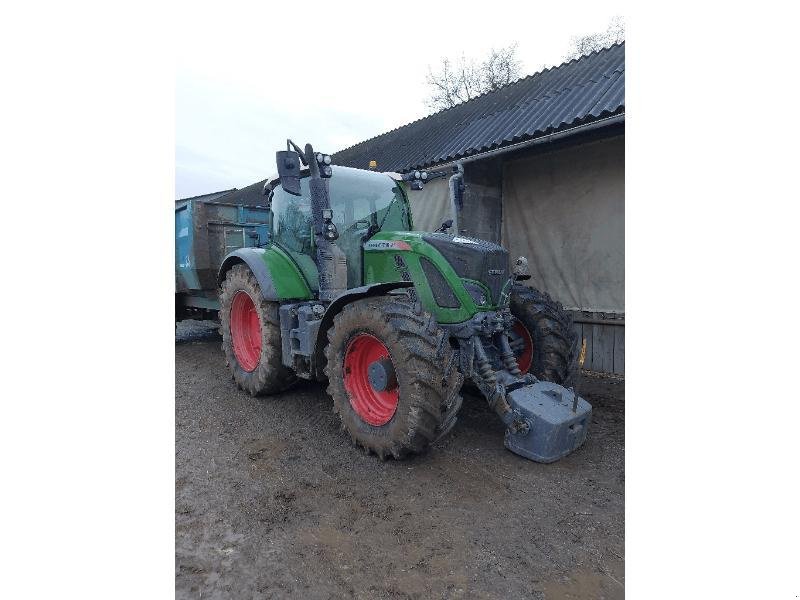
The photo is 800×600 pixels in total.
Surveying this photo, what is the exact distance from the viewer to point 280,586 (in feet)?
6.70

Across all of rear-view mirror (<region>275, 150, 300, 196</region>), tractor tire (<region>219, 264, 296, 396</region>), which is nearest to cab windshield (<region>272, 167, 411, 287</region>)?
rear-view mirror (<region>275, 150, 300, 196</region>)

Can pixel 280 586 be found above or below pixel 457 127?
below

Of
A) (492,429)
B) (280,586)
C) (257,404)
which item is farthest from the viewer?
(257,404)

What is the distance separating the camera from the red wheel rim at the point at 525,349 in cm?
414

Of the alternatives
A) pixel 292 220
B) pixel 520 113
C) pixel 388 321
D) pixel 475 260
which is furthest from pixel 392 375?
pixel 520 113

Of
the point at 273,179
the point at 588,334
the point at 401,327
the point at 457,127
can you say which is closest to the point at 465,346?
the point at 401,327

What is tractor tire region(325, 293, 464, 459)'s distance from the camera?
2.91 m

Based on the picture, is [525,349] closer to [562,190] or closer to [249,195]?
[562,190]

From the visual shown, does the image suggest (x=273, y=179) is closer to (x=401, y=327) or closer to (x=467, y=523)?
(x=401, y=327)

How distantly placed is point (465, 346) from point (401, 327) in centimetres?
70

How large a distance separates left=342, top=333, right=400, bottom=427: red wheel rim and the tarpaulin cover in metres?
3.41

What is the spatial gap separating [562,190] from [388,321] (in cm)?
387

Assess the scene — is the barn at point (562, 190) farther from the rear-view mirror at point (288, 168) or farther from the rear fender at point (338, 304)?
the rear-view mirror at point (288, 168)

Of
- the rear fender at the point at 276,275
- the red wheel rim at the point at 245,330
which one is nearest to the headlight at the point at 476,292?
the rear fender at the point at 276,275
